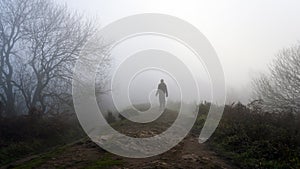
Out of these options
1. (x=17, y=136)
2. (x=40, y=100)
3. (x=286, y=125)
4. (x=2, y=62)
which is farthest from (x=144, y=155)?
(x=2, y=62)

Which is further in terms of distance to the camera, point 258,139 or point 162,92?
point 162,92

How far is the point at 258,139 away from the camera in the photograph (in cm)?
1143

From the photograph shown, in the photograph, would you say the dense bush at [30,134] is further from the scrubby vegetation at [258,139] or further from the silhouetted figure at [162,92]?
the scrubby vegetation at [258,139]

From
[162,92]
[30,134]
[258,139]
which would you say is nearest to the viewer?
[258,139]

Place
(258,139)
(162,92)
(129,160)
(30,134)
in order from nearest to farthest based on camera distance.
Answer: (129,160)
(258,139)
(30,134)
(162,92)

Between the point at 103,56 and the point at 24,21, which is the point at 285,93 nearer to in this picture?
the point at 103,56

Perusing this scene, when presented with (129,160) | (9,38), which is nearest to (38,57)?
(9,38)

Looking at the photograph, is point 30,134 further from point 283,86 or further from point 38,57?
point 283,86

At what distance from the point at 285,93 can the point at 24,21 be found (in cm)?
2046

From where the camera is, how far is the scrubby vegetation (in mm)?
9336

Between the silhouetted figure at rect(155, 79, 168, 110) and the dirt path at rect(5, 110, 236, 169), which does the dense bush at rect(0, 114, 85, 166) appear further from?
the silhouetted figure at rect(155, 79, 168, 110)

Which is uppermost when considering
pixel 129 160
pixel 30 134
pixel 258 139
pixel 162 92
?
pixel 162 92

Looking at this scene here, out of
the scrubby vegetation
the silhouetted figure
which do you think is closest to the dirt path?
the scrubby vegetation

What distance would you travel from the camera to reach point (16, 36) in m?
22.3
